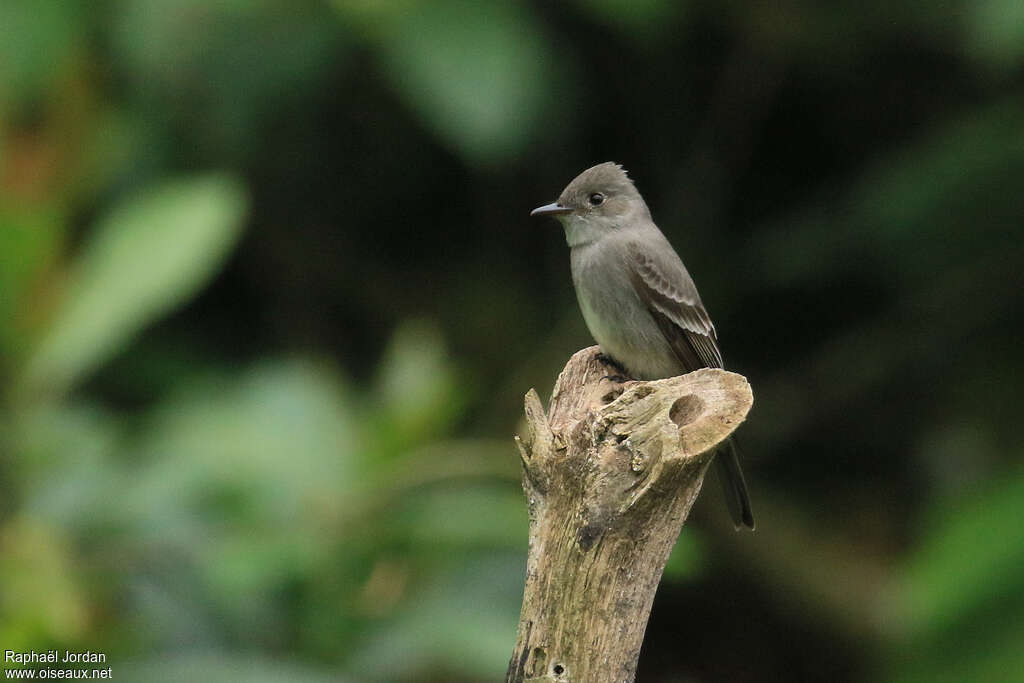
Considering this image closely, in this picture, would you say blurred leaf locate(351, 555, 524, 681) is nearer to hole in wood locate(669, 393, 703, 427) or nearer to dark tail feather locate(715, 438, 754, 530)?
dark tail feather locate(715, 438, 754, 530)

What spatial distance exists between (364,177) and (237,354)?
129cm

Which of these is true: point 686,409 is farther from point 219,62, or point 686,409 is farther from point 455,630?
point 219,62

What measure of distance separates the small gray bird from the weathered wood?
1.86 m

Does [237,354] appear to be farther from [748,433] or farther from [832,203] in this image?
[832,203]

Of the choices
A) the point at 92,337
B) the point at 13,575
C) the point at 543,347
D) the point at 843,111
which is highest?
the point at 843,111

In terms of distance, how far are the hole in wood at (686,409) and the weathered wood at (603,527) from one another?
0.21 feet

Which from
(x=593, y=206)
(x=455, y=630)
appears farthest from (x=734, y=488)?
(x=593, y=206)

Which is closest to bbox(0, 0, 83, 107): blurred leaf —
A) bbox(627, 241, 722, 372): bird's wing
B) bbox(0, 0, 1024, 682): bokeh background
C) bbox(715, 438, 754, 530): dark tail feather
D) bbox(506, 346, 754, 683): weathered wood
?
bbox(0, 0, 1024, 682): bokeh background

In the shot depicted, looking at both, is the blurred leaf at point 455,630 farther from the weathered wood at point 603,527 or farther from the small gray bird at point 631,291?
the weathered wood at point 603,527

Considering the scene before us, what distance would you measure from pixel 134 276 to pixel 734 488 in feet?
8.12

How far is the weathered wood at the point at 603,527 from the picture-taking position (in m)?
2.74

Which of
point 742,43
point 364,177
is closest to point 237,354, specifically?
point 364,177

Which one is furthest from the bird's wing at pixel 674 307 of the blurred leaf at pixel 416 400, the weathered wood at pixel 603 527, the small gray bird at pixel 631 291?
the weathered wood at pixel 603 527

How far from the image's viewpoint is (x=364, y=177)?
7500 mm
